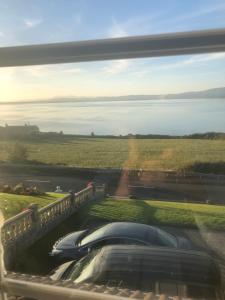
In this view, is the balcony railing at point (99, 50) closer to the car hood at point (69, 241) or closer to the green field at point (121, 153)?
the car hood at point (69, 241)

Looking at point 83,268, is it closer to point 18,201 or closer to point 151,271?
point 151,271

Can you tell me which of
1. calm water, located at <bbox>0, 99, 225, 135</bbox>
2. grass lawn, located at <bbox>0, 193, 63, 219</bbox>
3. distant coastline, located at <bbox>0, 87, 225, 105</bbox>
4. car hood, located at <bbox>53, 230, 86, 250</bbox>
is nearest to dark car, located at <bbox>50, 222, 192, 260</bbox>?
car hood, located at <bbox>53, 230, 86, 250</bbox>

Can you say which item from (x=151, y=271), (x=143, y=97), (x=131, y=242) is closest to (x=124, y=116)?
(x=143, y=97)

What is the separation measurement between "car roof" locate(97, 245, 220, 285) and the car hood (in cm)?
16

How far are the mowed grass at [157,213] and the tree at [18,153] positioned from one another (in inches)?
13.5

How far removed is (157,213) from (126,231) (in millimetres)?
142

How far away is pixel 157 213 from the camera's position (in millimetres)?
1559

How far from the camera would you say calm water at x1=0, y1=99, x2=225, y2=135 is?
4.44ft

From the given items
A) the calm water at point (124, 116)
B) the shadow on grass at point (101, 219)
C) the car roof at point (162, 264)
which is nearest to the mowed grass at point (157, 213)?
the shadow on grass at point (101, 219)

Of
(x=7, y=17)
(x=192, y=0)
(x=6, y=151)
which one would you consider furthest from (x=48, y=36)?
(x=6, y=151)

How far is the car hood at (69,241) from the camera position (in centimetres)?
155

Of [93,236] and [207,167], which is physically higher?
[207,167]

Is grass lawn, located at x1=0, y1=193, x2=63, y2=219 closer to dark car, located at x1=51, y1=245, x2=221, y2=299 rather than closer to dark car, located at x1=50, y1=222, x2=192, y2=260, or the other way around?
dark car, located at x1=50, y1=222, x2=192, y2=260

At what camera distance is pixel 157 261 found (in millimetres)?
1426
